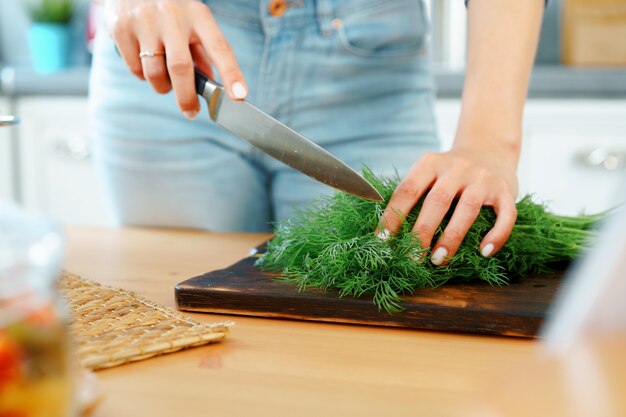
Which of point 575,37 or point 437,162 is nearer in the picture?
point 437,162

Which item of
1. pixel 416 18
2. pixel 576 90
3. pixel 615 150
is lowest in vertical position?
pixel 615 150

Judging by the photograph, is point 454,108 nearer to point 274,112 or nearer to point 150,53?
point 274,112

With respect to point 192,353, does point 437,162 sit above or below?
above

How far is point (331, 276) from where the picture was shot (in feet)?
2.27

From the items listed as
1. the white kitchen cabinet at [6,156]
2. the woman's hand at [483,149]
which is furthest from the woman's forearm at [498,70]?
the white kitchen cabinet at [6,156]

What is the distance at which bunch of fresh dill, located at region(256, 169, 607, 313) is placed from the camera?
0.68 metres

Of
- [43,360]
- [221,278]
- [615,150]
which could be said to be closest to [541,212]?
[221,278]

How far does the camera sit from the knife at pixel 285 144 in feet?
2.49

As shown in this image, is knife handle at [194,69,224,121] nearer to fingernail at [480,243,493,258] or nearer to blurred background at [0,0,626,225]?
fingernail at [480,243,493,258]

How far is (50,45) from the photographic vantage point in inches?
102

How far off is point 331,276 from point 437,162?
0.64 ft

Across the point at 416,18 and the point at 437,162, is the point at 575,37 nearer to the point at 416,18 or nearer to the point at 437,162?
the point at 416,18

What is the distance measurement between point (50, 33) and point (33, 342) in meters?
2.45

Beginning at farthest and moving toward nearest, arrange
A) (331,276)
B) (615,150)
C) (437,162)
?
(615,150)
(437,162)
(331,276)
